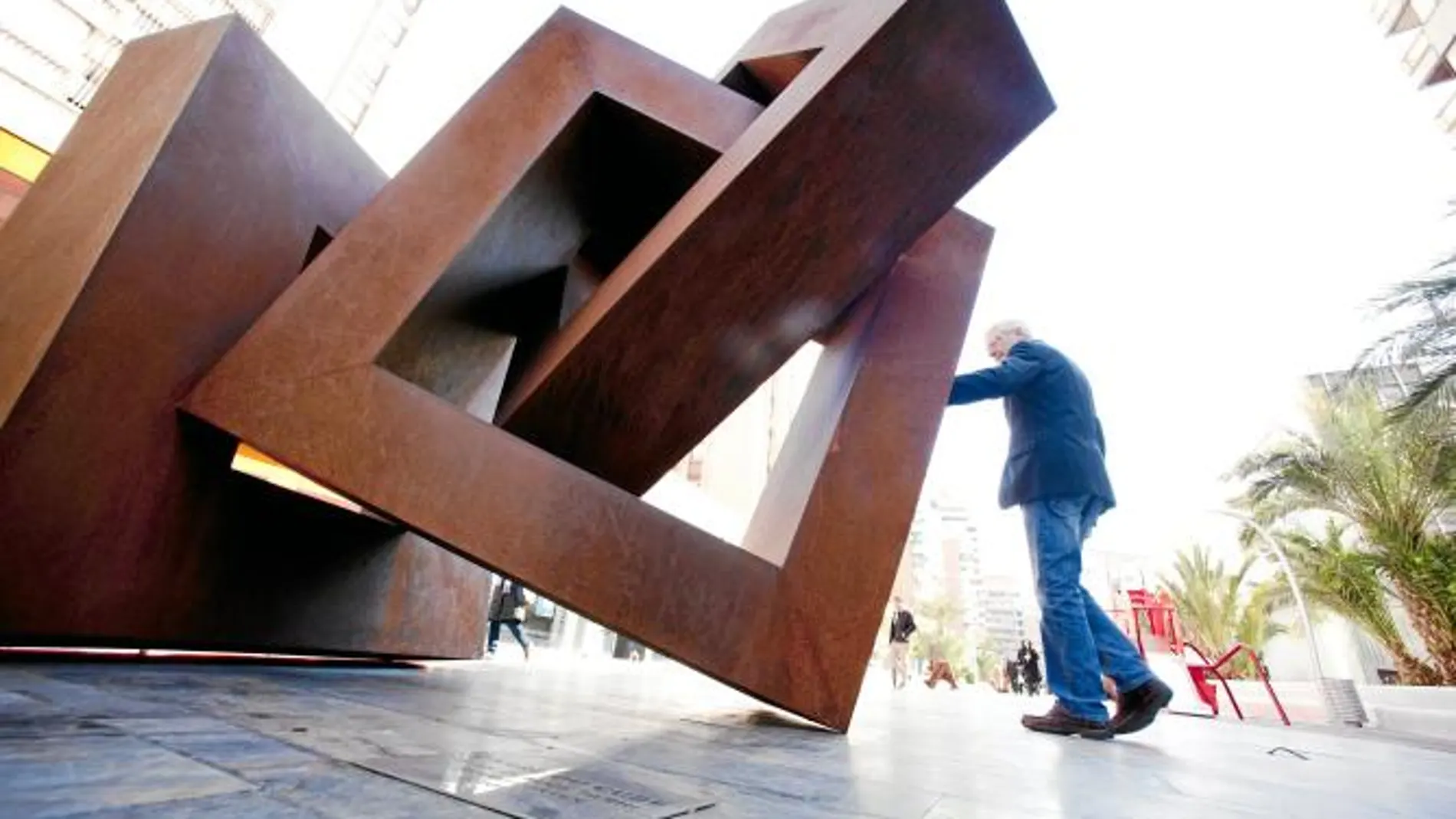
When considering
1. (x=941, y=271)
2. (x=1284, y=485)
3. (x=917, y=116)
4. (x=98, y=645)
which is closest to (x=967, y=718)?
Result: (x=941, y=271)

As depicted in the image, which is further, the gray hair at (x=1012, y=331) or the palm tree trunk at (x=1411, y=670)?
the palm tree trunk at (x=1411, y=670)

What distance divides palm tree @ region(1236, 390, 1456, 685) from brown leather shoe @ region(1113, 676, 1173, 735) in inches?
317

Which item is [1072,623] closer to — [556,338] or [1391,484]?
[556,338]

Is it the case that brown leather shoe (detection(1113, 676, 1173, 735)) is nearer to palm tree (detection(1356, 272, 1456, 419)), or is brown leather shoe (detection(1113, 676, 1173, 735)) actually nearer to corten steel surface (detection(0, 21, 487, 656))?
corten steel surface (detection(0, 21, 487, 656))

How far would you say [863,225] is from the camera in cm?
306

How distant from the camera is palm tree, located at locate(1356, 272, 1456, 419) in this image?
26.0 feet

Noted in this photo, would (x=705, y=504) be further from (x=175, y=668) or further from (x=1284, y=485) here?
(x=175, y=668)

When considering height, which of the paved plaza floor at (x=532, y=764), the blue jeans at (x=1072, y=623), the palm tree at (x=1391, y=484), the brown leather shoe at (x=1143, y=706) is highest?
the palm tree at (x=1391, y=484)

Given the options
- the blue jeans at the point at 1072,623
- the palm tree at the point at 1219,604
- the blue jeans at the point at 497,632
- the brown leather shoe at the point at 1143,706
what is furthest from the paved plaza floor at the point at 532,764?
the palm tree at the point at 1219,604

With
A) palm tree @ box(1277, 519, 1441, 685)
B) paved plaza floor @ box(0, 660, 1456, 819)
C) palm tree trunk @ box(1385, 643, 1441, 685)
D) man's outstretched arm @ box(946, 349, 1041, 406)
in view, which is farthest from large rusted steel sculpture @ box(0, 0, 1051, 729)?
palm tree @ box(1277, 519, 1441, 685)

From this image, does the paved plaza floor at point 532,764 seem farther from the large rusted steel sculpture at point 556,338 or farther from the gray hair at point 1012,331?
the gray hair at point 1012,331

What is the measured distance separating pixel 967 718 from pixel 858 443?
206 cm

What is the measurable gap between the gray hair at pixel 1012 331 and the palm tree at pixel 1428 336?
760 cm

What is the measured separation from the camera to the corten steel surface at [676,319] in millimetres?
2299
